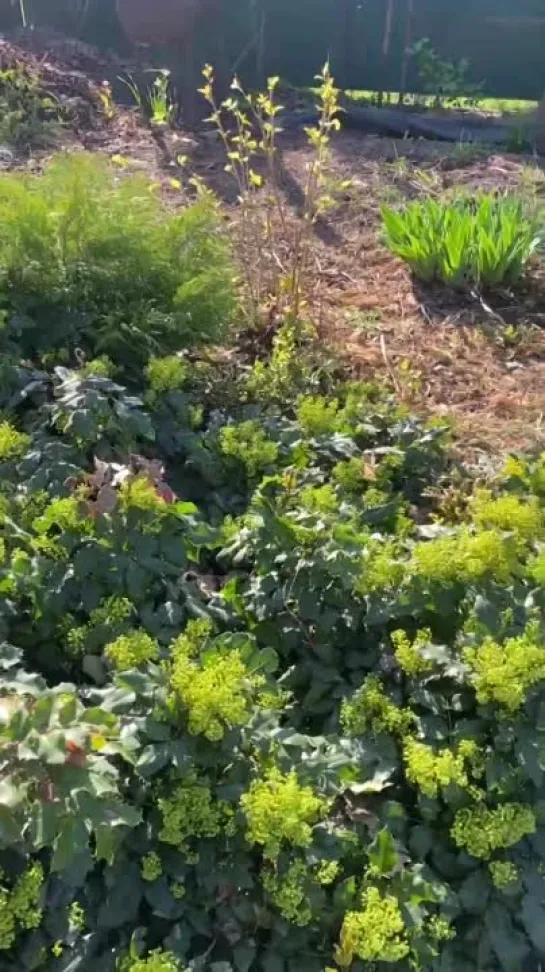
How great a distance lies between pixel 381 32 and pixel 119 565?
24.0 ft

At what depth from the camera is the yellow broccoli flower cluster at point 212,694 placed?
60.7 inches

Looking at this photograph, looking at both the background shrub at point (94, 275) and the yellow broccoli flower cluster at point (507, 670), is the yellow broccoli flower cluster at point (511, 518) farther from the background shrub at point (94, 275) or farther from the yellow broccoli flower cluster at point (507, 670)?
the background shrub at point (94, 275)

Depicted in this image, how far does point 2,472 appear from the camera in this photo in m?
2.20

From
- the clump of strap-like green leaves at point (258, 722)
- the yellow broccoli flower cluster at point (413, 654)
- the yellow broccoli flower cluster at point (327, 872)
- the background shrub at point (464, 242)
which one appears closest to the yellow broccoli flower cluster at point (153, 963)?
the clump of strap-like green leaves at point (258, 722)

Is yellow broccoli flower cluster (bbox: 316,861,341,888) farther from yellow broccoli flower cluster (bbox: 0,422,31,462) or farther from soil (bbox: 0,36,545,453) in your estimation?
soil (bbox: 0,36,545,453)

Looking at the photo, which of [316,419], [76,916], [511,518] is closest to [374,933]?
[76,916]

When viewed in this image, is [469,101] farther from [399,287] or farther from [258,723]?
[258,723]

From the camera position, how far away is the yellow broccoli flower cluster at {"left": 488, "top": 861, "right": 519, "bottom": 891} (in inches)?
62.0

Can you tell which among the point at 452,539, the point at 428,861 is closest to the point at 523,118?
the point at 452,539

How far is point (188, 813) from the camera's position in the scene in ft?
5.11

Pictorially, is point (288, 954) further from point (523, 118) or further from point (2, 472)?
point (523, 118)

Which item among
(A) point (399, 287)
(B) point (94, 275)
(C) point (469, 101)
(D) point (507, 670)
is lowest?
(C) point (469, 101)

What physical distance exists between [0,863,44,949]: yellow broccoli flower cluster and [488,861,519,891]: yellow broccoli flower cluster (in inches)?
28.0

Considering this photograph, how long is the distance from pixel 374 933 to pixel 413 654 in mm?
493
